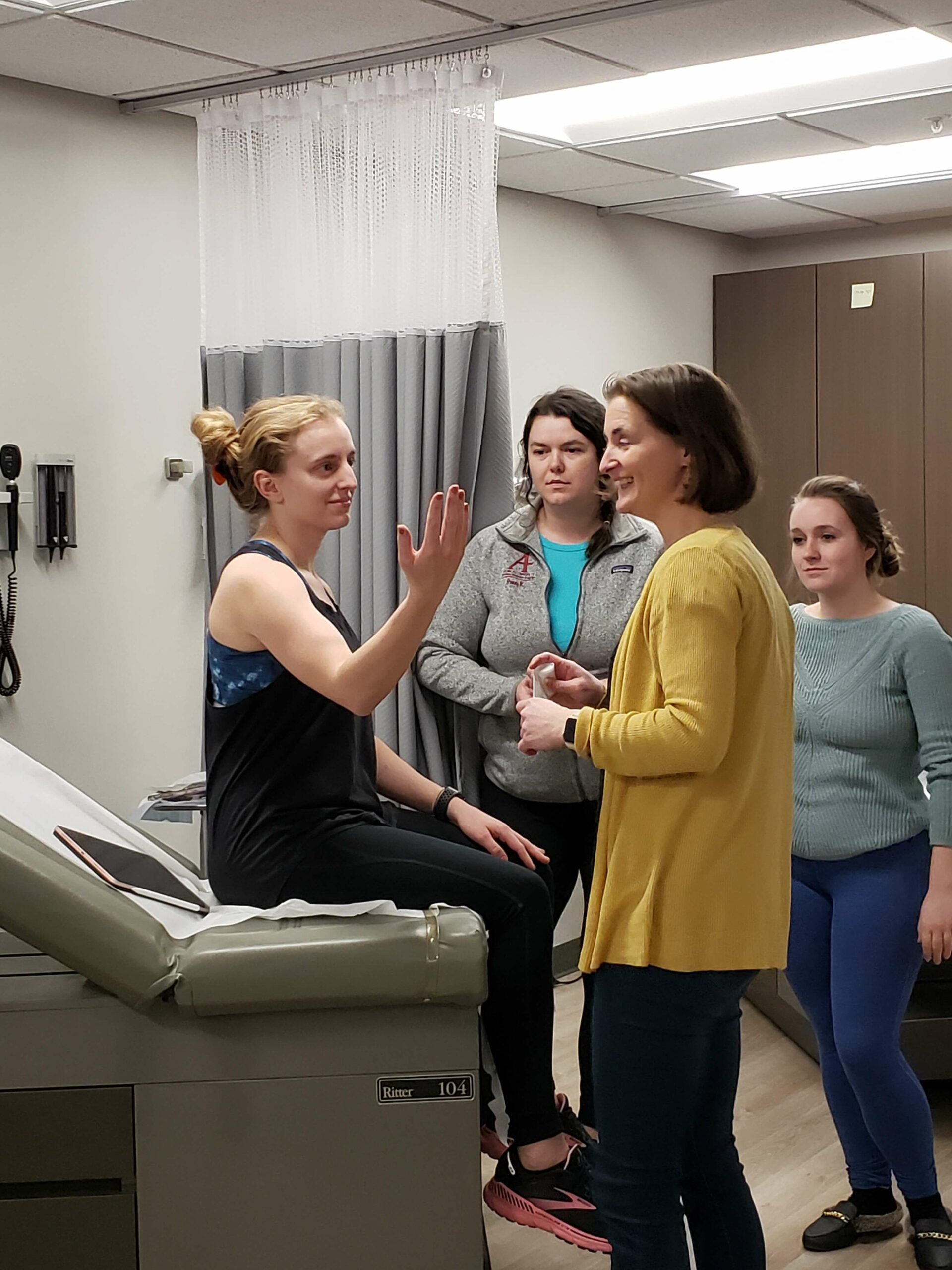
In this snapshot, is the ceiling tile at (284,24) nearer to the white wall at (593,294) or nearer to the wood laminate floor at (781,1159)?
the white wall at (593,294)

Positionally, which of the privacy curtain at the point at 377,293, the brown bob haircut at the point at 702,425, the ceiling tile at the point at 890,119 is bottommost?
the brown bob haircut at the point at 702,425

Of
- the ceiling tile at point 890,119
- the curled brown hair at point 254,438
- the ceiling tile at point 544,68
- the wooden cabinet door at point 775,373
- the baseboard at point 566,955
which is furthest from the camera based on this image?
the wooden cabinet door at point 775,373

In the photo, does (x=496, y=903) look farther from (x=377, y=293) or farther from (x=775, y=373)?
(x=775, y=373)

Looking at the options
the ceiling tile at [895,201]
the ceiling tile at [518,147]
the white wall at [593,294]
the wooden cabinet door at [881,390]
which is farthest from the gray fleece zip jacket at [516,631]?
the wooden cabinet door at [881,390]

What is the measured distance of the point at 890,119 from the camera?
377 centimetres

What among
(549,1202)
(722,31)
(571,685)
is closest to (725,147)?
(722,31)

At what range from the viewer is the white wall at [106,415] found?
3.33m

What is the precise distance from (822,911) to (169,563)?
1838 millimetres

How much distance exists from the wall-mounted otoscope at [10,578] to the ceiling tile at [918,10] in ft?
6.54

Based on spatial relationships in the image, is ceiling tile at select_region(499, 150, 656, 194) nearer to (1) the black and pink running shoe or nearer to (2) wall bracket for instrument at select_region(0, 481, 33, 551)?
(2) wall bracket for instrument at select_region(0, 481, 33, 551)

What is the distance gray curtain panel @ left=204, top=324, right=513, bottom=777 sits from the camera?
2.95 m

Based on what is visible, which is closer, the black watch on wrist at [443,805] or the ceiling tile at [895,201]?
the black watch on wrist at [443,805]

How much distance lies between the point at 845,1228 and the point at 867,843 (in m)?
0.72

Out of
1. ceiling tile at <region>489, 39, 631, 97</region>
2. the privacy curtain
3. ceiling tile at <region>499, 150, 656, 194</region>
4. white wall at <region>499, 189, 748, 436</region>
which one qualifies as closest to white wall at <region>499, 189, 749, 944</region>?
white wall at <region>499, 189, 748, 436</region>
